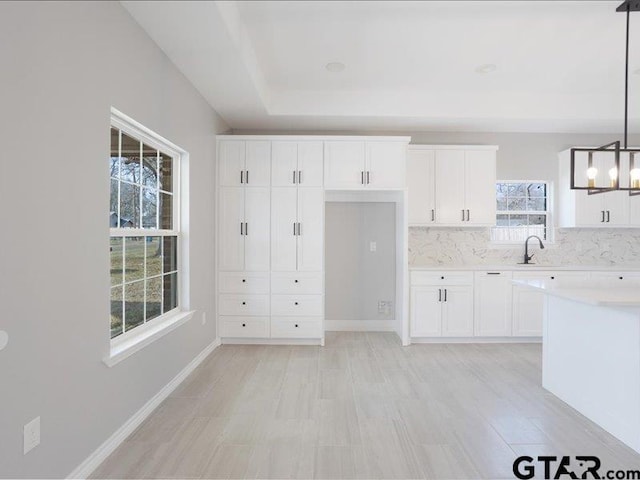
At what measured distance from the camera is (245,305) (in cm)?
424

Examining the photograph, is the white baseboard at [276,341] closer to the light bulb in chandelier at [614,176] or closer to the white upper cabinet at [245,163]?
the white upper cabinet at [245,163]

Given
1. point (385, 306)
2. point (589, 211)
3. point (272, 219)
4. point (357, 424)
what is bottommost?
point (357, 424)

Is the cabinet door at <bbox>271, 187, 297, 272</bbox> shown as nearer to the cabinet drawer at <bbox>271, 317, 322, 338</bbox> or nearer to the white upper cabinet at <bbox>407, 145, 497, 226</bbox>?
the cabinet drawer at <bbox>271, 317, 322, 338</bbox>

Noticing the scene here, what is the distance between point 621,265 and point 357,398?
4.19m

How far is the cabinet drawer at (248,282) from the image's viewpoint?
4223mm

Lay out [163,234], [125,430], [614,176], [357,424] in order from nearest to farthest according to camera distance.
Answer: [125,430] < [357,424] < [614,176] < [163,234]

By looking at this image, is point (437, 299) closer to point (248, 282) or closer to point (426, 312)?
point (426, 312)

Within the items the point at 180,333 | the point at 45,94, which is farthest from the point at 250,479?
the point at 45,94

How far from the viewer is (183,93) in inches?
125

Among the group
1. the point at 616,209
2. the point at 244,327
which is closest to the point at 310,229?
the point at 244,327

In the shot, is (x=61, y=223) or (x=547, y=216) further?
(x=547, y=216)

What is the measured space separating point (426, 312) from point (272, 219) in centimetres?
209

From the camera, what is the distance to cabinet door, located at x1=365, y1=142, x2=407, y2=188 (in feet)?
13.9

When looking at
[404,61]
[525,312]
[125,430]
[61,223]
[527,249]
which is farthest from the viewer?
[527,249]
